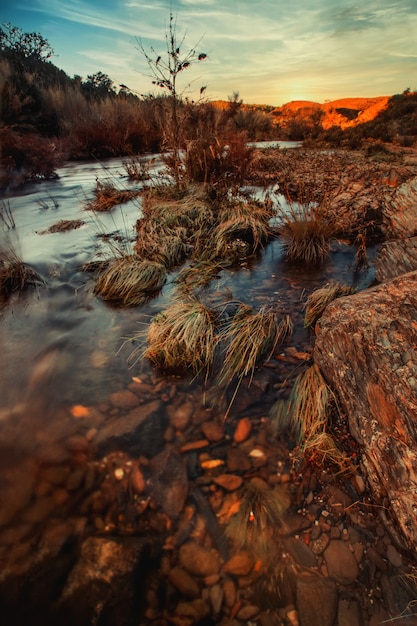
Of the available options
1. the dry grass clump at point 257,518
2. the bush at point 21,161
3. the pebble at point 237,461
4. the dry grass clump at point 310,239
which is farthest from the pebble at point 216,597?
the bush at point 21,161

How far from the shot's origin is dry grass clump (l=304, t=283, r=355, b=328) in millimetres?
3360

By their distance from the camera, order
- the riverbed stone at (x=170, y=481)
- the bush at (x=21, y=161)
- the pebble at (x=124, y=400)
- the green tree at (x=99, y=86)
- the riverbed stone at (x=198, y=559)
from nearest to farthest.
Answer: the riverbed stone at (x=198, y=559), the riverbed stone at (x=170, y=481), the pebble at (x=124, y=400), the bush at (x=21, y=161), the green tree at (x=99, y=86)

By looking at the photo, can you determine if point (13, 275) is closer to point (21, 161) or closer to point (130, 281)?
point (130, 281)

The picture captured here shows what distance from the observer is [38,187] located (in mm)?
9195

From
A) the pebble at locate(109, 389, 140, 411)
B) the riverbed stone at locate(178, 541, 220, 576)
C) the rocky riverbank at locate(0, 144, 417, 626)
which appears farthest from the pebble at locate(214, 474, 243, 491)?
the pebble at locate(109, 389, 140, 411)

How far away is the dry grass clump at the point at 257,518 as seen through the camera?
1.72 metres

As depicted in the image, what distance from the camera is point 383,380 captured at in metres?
1.82

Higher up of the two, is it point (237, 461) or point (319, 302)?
point (319, 302)

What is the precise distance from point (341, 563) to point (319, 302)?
91.3 inches

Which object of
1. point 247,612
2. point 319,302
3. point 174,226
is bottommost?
point 247,612

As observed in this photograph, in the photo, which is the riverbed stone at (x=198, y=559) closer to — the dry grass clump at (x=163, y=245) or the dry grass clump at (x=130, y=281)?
the dry grass clump at (x=130, y=281)

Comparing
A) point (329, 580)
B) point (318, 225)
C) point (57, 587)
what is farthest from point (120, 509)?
point (318, 225)

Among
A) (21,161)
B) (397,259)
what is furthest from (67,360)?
(21,161)

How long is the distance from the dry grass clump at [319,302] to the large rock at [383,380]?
935mm
